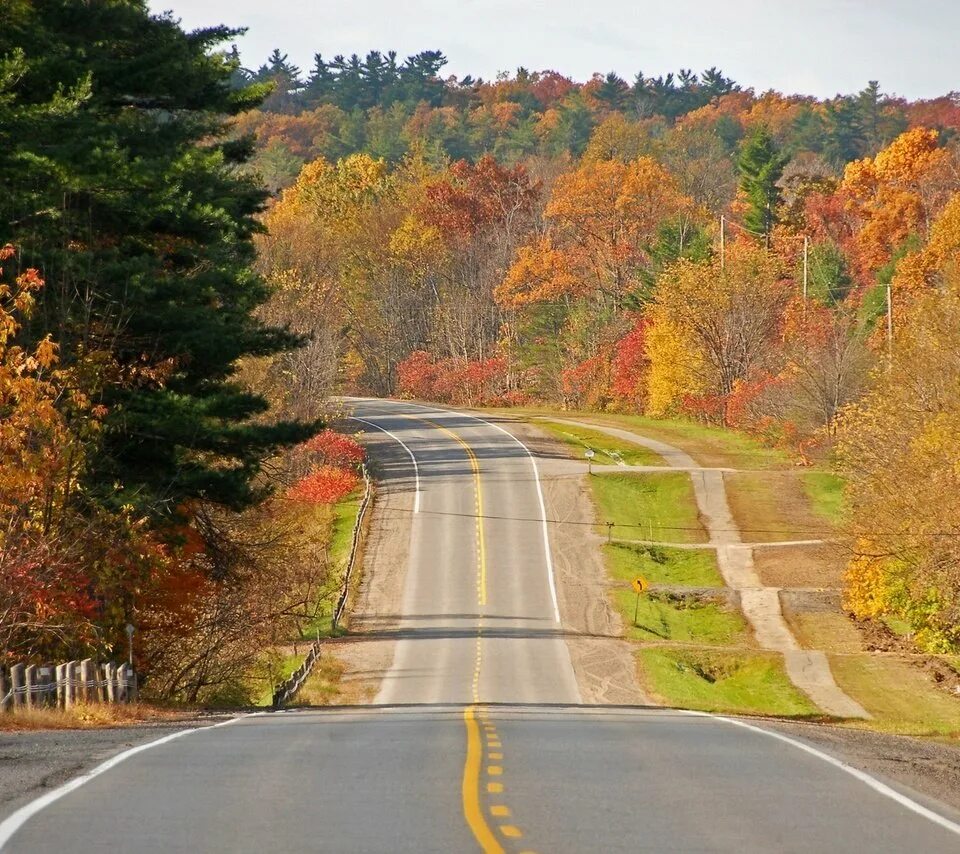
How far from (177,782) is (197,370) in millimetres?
20208

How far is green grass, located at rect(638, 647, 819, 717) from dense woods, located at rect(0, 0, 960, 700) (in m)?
6.29

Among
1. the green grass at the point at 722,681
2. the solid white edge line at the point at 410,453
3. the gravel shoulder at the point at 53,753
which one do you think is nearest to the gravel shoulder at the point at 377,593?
the solid white edge line at the point at 410,453

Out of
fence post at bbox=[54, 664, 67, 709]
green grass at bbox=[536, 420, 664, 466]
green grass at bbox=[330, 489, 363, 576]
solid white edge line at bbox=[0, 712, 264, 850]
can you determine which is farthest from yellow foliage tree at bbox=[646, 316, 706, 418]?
solid white edge line at bbox=[0, 712, 264, 850]

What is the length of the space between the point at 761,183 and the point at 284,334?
9476cm

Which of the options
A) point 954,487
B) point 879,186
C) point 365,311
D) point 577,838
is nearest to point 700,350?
point 879,186

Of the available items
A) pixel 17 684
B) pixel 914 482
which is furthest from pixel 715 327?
pixel 17 684

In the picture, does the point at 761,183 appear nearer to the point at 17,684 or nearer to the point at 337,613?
the point at 337,613

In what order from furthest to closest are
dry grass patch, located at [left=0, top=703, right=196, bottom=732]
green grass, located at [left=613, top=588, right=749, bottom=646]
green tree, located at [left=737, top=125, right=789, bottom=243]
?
green tree, located at [left=737, top=125, right=789, bottom=243], green grass, located at [left=613, top=588, right=749, bottom=646], dry grass patch, located at [left=0, top=703, right=196, bottom=732]

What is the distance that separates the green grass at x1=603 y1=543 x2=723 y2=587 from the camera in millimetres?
64812

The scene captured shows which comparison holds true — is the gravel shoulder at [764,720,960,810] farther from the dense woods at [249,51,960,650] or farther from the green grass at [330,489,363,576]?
the dense woods at [249,51,960,650]

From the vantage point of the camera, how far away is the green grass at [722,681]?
42406 mm

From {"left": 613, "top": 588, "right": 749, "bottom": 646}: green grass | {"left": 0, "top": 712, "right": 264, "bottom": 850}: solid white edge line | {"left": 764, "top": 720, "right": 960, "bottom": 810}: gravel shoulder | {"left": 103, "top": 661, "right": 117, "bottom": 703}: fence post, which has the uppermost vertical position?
{"left": 0, "top": 712, "right": 264, "bottom": 850}: solid white edge line

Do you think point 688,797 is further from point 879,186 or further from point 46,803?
point 879,186

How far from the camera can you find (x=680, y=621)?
58.6 metres
